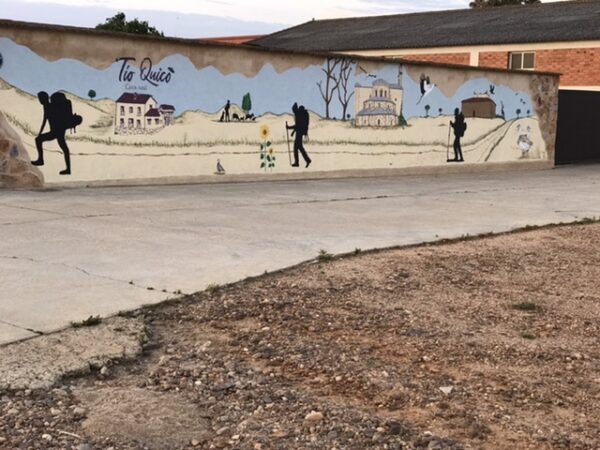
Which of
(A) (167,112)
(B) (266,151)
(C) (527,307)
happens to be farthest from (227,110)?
(C) (527,307)

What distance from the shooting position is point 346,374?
4.57 m

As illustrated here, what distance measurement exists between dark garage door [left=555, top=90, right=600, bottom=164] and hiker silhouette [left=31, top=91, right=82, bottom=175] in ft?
50.1

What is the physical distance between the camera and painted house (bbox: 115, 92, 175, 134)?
13.4 m

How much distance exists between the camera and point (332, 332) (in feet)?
17.5

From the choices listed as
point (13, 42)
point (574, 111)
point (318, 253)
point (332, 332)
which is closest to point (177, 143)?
point (13, 42)

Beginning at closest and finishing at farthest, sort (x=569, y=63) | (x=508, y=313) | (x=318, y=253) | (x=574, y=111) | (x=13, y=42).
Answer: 1. (x=508, y=313)
2. (x=318, y=253)
3. (x=13, y=42)
4. (x=574, y=111)
5. (x=569, y=63)

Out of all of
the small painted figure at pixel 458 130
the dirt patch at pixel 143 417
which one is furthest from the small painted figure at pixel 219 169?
the dirt patch at pixel 143 417

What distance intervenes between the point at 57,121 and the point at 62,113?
0.16 metres

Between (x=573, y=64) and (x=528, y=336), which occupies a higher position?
(x=573, y=64)

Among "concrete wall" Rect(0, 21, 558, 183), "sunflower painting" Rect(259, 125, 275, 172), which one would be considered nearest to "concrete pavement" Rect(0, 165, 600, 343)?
"sunflower painting" Rect(259, 125, 275, 172)

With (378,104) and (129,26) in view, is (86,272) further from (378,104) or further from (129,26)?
(129,26)

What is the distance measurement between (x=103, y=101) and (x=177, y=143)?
1599mm

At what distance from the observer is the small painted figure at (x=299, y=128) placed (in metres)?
16.3

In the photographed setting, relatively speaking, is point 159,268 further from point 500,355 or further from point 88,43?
point 88,43
